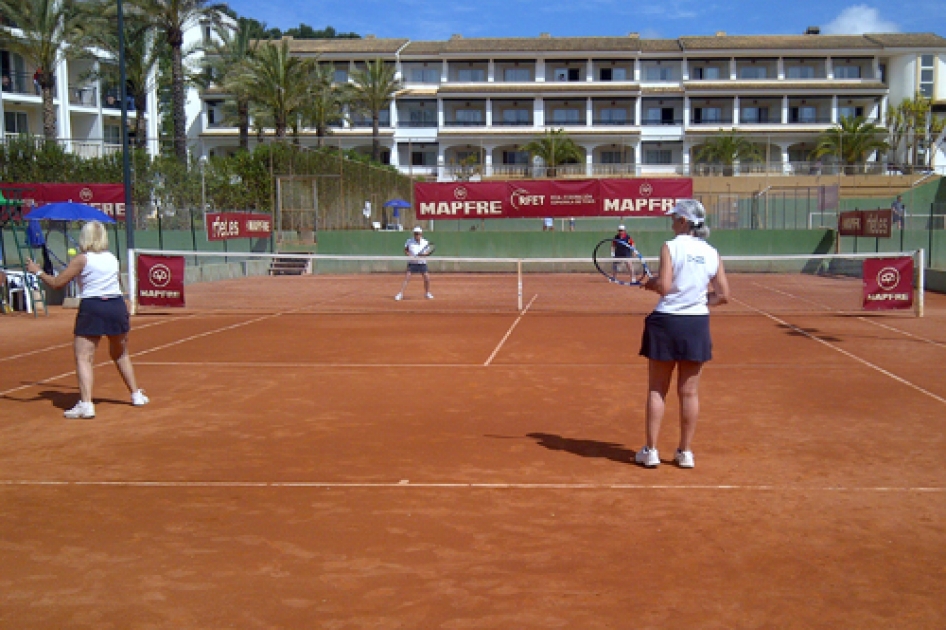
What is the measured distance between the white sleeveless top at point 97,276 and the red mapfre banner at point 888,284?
14.0 metres

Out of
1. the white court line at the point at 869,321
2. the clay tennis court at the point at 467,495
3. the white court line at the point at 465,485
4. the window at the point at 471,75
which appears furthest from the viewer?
the window at the point at 471,75

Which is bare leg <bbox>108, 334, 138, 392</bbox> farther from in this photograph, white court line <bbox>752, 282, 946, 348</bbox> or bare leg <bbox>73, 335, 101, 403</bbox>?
white court line <bbox>752, 282, 946, 348</bbox>

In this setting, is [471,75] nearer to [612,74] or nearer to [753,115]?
[612,74]

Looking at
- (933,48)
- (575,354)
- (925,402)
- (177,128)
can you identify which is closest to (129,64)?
(177,128)

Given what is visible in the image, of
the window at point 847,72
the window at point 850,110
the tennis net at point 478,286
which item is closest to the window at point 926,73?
the window at point 847,72

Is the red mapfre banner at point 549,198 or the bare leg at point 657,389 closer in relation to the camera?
the bare leg at point 657,389

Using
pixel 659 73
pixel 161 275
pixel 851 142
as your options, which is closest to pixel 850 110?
pixel 851 142

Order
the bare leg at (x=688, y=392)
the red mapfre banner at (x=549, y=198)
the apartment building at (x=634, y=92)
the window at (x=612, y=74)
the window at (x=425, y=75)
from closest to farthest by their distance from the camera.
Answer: the bare leg at (x=688, y=392)
the red mapfre banner at (x=549, y=198)
the apartment building at (x=634, y=92)
the window at (x=612, y=74)
the window at (x=425, y=75)

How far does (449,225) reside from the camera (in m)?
40.2

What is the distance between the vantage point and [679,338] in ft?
20.8

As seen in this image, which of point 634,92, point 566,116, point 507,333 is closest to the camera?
point 507,333

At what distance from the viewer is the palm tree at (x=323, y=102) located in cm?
5669

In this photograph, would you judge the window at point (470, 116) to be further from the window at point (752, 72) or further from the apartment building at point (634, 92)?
the window at point (752, 72)

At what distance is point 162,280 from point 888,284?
1420 centimetres
